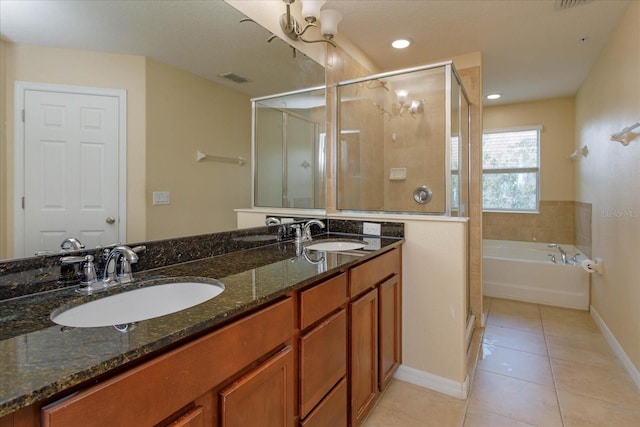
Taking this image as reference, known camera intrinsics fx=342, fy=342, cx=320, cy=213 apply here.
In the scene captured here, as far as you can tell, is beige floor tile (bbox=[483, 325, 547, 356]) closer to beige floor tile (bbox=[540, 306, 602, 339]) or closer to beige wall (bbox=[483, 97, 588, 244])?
beige floor tile (bbox=[540, 306, 602, 339])

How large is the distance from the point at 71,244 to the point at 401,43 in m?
2.67

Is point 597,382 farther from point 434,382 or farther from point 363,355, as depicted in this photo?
point 363,355

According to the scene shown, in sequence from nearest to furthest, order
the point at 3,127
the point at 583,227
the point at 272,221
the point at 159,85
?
the point at 3,127 → the point at 159,85 → the point at 272,221 → the point at 583,227

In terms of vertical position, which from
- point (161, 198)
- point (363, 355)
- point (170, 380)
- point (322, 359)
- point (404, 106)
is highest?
point (404, 106)

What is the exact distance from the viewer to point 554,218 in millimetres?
4504

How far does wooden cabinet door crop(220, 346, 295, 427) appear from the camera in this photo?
0.87m

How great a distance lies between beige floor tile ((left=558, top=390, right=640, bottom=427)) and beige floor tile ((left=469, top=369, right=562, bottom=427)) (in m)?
0.05

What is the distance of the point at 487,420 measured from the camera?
5.83 feet

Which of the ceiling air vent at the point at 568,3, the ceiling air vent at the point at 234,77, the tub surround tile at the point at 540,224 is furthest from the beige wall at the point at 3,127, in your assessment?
the tub surround tile at the point at 540,224

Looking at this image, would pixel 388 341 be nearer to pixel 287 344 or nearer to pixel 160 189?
pixel 287 344

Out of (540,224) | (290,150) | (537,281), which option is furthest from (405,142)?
(540,224)

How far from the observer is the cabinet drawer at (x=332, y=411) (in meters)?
1.26

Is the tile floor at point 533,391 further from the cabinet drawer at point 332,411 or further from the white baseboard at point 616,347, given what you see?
the cabinet drawer at point 332,411

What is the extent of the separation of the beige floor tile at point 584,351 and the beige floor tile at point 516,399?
1.83 ft
